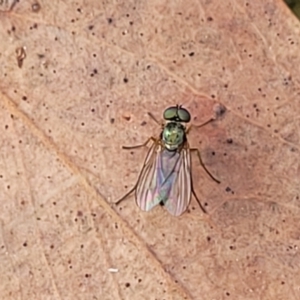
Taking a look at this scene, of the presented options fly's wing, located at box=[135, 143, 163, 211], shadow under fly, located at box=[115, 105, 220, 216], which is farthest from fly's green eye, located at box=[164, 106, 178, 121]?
fly's wing, located at box=[135, 143, 163, 211]

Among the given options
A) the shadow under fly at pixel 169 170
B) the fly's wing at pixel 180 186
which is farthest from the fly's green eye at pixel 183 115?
the fly's wing at pixel 180 186

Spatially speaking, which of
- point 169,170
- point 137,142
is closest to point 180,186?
point 169,170

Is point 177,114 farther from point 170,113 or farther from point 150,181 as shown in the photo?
point 150,181

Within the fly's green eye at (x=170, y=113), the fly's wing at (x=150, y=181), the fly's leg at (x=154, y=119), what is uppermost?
the fly's green eye at (x=170, y=113)

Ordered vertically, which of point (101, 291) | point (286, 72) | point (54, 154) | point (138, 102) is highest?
point (286, 72)

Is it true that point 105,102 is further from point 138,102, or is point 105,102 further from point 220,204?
point 220,204

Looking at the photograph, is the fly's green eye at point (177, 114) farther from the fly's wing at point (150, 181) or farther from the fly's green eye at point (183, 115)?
the fly's wing at point (150, 181)

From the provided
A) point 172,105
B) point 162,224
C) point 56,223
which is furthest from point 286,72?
point 56,223
